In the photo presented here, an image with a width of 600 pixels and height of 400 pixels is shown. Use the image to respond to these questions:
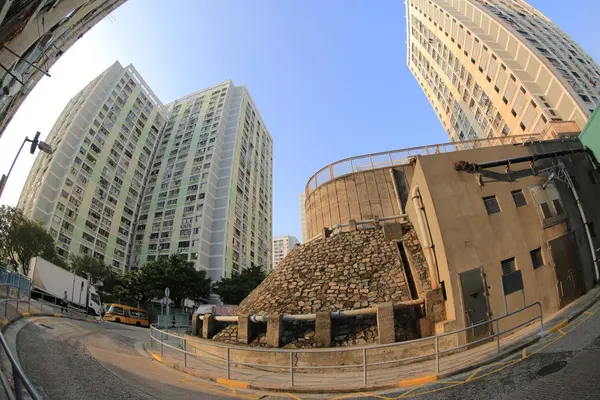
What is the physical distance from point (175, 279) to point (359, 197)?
3114cm

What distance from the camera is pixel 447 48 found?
155ft

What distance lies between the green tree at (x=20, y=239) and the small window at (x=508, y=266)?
45.6m

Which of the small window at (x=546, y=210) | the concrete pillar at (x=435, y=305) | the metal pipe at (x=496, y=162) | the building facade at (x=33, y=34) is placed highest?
the building facade at (x=33, y=34)

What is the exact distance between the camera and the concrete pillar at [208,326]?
49.1ft

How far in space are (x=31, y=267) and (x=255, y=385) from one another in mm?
27596

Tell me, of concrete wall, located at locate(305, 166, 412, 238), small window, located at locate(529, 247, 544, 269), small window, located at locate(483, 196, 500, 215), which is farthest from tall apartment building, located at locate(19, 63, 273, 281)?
small window, located at locate(529, 247, 544, 269)

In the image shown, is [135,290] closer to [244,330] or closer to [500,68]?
[244,330]

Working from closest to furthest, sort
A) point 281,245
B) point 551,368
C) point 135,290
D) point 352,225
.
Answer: point 551,368, point 352,225, point 135,290, point 281,245

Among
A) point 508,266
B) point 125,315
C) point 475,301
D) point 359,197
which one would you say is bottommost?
point 125,315

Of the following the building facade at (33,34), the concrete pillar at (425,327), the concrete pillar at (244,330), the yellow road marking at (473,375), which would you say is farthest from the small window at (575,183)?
the building facade at (33,34)

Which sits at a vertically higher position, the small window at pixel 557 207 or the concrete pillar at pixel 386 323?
the small window at pixel 557 207

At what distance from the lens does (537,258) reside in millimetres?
11594

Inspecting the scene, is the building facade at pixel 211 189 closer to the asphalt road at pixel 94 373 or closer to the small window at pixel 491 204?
the asphalt road at pixel 94 373

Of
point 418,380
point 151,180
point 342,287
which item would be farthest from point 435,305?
point 151,180
